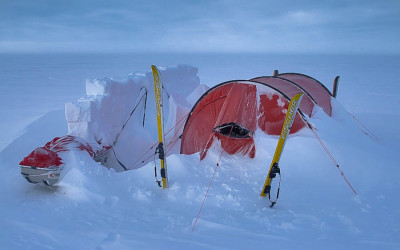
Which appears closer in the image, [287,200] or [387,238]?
[387,238]

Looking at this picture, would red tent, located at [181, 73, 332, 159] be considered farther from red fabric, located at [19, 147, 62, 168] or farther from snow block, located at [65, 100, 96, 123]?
red fabric, located at [19, 147, 62, 168]

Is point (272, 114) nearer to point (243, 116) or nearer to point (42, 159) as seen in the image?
point (243, 116)

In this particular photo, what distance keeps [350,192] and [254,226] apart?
68.5 inches

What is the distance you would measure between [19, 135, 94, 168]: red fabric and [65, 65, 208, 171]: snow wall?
2.26 ft

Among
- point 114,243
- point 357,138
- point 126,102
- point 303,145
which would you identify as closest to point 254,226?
point 114,243

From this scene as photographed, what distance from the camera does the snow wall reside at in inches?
203

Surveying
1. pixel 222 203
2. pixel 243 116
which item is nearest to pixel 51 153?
pixel 222 203

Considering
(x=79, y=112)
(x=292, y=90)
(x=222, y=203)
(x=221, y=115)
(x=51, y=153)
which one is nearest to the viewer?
(x=222, y=203)

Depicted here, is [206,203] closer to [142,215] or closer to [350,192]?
[142,215]

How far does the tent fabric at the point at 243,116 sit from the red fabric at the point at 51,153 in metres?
2.07

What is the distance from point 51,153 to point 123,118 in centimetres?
256

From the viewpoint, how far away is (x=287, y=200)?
3.83m

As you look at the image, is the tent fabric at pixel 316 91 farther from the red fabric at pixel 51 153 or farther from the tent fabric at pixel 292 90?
the red fabric at pixel 51 153

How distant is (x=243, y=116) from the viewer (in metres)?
5.14
